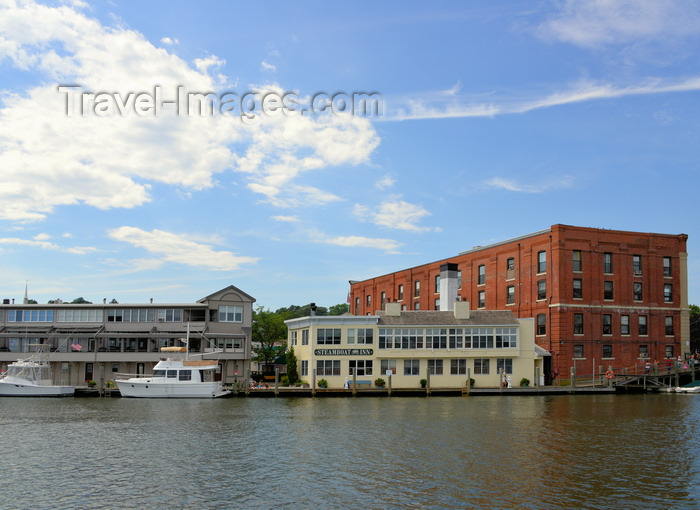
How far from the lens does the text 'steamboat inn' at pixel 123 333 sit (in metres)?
74.0

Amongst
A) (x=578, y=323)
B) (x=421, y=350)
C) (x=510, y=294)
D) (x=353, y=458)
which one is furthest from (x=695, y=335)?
(x=353, y=458)

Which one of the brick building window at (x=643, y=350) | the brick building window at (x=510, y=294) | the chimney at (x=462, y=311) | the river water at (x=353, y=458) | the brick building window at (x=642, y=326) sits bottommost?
the river water at (x=353, y=458)

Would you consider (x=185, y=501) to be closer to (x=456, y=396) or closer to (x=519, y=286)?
(x=456, y=396)

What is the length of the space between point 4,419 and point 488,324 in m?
42.6

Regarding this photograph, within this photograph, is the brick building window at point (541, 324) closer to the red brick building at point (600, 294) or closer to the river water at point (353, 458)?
the red brick building at point (600, 294)

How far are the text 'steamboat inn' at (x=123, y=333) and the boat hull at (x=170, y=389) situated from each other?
38.8 ft

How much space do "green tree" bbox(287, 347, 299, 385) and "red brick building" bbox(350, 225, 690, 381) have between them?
26287mm

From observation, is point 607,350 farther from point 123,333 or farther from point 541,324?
point 123,333

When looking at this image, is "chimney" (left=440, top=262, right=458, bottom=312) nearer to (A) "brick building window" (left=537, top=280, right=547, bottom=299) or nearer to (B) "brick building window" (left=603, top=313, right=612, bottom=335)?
(A) "brick building window" (left=537, top=280, right=547, bottom=299)

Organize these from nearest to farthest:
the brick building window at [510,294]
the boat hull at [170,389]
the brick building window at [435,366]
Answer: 1. the boat hull at [170,389]
2. the brick building window at [435,366]
3. the brick building window at [510,294]

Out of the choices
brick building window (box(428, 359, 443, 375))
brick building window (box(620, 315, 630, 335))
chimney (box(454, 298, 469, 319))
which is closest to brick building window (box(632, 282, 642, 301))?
brick building window (box(620, 315, 630, 335))

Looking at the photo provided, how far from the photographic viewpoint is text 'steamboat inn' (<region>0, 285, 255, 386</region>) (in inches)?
2913

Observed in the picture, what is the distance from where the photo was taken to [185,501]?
23.1m

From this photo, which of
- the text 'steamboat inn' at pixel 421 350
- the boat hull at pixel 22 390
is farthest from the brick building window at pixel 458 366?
the boat hull at pixel 22 390
